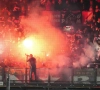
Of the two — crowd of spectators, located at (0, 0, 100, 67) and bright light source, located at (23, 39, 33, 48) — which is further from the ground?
crowd of spectators, located at (0, 0, 100, 67)

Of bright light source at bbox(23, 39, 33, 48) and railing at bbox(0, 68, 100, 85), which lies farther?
bright light source at bbox(23, 39, 33, 48)

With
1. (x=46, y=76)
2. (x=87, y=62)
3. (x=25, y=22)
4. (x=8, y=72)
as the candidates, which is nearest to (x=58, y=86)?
(x=46, y=76)

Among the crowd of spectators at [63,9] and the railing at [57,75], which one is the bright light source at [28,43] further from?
the railing at [57,75]

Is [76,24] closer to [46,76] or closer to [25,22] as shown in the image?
[25,22]

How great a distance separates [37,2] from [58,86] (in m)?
8.59

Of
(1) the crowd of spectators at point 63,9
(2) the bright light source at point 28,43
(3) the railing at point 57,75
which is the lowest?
(3) the railing at point 57,75

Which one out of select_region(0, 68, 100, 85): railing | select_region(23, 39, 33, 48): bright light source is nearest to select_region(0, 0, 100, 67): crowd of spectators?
select_region(23, 39, 33, 48): bright light source

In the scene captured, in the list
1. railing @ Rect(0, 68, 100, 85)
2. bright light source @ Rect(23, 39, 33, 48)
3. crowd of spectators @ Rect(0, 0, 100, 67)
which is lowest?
railing @ Rect(0, 68, 100, 85)

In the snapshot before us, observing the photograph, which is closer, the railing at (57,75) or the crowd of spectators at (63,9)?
the railing at (57,75)

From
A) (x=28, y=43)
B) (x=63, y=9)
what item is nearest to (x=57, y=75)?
(x=28, y=43)

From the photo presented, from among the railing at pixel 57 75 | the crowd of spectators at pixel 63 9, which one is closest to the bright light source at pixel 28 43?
the crowd of spectators at pixel 63 9

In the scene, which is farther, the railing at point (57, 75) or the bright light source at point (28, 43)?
the bright light source at point (28, 43)

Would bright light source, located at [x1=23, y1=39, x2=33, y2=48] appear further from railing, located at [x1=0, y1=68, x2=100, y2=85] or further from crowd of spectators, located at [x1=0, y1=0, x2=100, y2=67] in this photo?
railing, located at [x1=0, y1=68, x2=100, y2=85]

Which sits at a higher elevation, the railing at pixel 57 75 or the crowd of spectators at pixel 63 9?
the crowd of spectators at pixel 63 9
